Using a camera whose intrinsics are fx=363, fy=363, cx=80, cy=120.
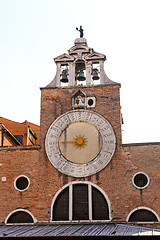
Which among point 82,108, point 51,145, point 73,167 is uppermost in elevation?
point 82,108

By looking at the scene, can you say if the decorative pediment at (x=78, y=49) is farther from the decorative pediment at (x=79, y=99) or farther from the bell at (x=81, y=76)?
the decorative pediment at (x=79, y=99)

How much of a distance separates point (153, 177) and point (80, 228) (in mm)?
3381

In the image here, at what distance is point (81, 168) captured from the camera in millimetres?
14422

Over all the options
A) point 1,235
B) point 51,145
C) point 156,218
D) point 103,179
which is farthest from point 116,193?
point 1,235

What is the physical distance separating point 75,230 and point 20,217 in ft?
8.96

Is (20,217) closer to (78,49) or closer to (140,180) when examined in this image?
(140,180)

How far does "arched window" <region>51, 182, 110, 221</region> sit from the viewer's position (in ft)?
45.4

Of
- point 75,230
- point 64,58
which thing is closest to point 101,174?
point 75,230

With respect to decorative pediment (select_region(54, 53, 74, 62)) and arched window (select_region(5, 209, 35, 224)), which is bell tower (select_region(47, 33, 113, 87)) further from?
arched window (select_region(5, 209, 35, 224))

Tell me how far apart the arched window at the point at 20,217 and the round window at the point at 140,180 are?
423cm

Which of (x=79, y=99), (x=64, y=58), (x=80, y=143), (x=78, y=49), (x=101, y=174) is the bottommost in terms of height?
(x=101, y=174)

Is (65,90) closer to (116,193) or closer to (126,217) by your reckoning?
(116,193)

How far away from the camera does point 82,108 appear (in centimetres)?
1539

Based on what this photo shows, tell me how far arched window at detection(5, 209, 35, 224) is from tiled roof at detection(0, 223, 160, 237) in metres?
0.36
